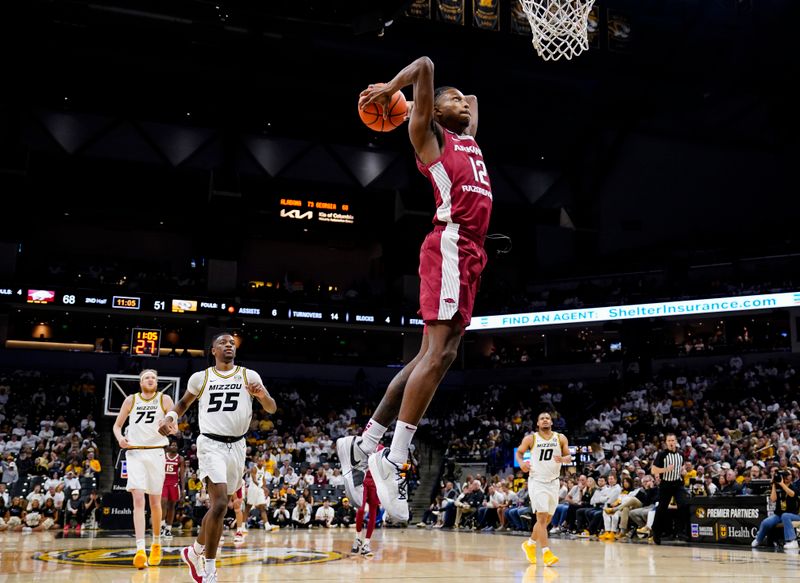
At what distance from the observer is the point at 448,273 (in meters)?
4.75

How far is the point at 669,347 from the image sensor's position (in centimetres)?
3128

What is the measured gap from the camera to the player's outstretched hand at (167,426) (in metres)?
6.92

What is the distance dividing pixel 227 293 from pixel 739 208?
Answer: 19526mm

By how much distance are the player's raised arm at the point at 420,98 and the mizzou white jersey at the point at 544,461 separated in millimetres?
7396

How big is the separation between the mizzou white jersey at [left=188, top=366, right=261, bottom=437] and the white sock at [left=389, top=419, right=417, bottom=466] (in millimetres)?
3029

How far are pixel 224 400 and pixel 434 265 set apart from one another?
350 centimetres

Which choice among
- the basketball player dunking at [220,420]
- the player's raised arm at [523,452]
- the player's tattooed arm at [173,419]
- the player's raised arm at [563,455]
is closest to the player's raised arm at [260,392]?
the basketball player dunking at [220,420]

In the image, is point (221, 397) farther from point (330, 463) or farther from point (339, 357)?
point (339, 357)

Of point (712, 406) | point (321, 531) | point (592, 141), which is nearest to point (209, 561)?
point (321, 531)

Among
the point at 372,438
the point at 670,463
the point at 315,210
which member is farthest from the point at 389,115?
the point at 315,210

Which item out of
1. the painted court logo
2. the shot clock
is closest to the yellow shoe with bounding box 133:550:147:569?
the painted court logo

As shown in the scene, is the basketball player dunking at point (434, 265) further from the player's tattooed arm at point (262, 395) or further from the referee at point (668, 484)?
the referee at point (668, 484)

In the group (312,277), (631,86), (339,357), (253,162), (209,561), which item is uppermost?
(631,86)

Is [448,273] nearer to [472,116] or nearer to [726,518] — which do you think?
[472,116]
